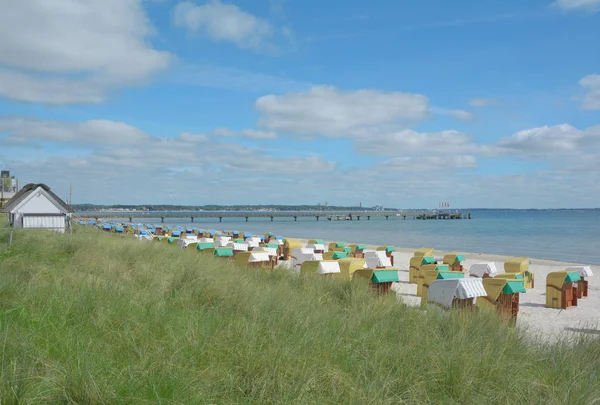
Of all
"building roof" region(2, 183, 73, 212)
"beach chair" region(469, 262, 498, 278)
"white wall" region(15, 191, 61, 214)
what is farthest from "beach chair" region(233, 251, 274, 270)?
"white wall" region(15, 191, 61, 214)

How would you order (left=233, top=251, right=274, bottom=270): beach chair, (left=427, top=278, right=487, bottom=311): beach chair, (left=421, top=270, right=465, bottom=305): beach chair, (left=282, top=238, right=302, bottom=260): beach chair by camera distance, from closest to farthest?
(left=427, top=278, right=487, bottom=311): beach chair → (left=421, top=270, right=465, bottom=305): beach chair → (left=233, top=251, right=274, bottom=270): beach chair → (left=282, top=238, right=302, bottom=260): beach chair

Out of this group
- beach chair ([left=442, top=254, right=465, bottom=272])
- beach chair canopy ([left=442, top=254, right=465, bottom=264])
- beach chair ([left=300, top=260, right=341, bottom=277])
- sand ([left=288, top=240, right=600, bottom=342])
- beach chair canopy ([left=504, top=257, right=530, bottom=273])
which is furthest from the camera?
beach chair canopy ([left=442, top=254, right=465, bottom=264])

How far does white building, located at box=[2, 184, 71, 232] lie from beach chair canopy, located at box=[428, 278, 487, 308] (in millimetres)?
11302

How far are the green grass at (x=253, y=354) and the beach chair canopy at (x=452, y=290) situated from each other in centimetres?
197

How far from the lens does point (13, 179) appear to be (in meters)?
49.5

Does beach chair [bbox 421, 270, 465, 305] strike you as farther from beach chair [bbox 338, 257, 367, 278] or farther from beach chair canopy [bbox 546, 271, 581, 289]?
beach chair canopy [bbox 546, 271, 581, 289]

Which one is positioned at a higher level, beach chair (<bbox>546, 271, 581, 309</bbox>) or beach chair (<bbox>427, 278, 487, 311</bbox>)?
beach chair (<bbox>427, 278, 487, 311</bbox>)

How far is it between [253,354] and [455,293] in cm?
438

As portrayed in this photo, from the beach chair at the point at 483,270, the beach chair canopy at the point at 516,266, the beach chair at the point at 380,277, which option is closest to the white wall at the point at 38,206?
the beach chair at the point at 380,277

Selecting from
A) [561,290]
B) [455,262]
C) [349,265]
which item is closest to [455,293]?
[349,265]

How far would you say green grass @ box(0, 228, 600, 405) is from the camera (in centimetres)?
270

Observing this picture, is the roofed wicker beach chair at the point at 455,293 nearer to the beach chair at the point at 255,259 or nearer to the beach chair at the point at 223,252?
the beach chair at the point at 255,259

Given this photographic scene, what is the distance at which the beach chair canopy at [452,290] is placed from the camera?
6872mm

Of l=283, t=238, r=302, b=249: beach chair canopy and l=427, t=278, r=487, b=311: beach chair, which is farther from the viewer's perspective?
l=283, t=238, r=302, b=249: beach chair canopy
